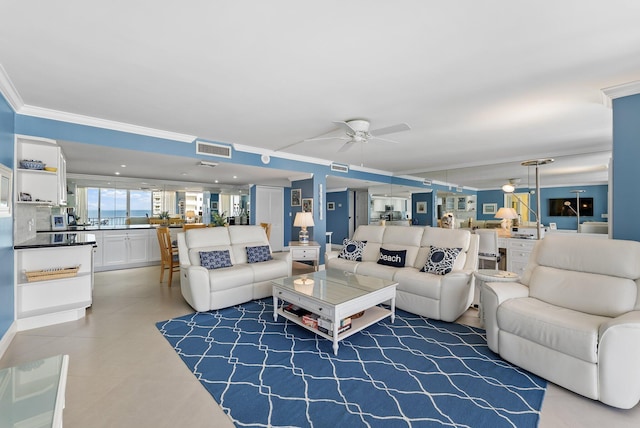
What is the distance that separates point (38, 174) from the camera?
3.28 meters

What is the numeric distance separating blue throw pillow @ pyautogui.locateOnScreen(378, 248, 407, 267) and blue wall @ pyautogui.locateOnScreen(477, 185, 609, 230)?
137 inches

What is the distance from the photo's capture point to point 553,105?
3047mm

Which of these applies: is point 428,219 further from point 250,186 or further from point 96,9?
point 96,9

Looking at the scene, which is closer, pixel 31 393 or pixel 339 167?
pixel 31 393

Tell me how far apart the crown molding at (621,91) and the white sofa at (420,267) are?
1.90 metres

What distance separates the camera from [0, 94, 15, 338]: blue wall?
260cm

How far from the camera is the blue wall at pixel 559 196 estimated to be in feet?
18.1

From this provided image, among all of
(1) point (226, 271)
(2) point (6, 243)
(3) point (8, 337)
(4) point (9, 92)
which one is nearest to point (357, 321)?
(1) point (226, 271)

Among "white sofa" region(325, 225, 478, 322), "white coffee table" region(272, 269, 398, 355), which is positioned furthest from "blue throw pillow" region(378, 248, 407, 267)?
"white coffee table" region(272, 269, 398, 355)

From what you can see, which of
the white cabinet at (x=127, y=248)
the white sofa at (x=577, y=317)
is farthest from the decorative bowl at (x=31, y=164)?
the white sofa at (x=577, y=317)

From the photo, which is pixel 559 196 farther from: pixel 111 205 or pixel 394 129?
pixel 111 205

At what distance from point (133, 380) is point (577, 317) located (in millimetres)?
3460

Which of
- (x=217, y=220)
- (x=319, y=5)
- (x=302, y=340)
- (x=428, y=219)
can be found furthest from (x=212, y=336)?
(x=428, y=219)

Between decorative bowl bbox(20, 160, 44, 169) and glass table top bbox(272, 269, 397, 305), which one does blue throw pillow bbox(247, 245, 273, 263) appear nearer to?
glass table top bbox(272, 269, 397, 305)
